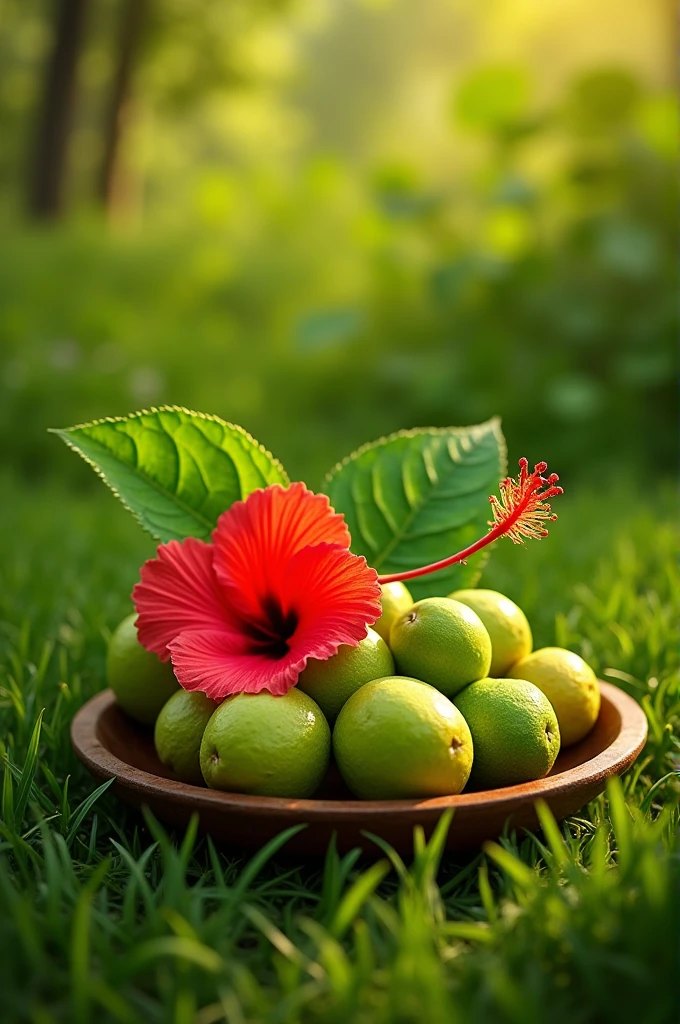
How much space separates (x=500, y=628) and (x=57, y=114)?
6597 millimetres

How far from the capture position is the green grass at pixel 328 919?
2.42 feet

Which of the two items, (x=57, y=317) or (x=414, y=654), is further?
(x=57, y=317)

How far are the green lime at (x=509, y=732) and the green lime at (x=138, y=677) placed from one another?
384 millimetres

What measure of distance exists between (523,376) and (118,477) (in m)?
2.82

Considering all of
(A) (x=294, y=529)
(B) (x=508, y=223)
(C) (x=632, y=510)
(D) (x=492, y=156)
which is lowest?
(C) (x=632, y=510)

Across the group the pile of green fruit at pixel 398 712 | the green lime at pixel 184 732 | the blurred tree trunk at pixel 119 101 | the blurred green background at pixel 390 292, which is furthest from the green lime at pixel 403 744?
the blurred tree trunk at pixel 119 101

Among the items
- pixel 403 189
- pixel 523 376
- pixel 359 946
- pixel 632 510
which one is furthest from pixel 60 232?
pixel 359 946

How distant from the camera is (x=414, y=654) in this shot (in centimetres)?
105

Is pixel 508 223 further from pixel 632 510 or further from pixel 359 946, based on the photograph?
pixel 359 946

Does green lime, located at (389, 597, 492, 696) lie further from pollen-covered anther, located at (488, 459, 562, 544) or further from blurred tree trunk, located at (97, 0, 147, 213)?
blurred tree trunk, located at (97, 0, 147, 213)

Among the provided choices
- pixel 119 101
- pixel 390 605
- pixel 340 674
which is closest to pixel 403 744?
pixel 340 674

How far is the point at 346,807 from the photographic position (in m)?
0.88

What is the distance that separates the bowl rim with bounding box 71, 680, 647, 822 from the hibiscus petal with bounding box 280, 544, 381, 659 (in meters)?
0.17

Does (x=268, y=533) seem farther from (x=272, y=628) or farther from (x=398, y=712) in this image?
(x=398, y=712)
